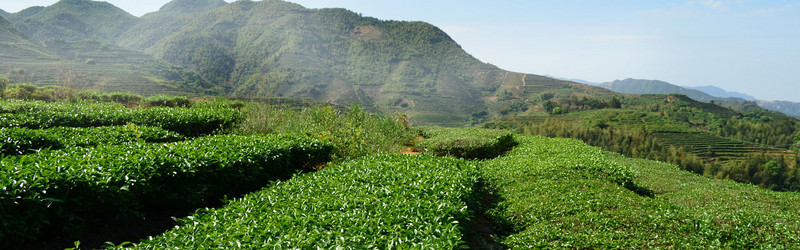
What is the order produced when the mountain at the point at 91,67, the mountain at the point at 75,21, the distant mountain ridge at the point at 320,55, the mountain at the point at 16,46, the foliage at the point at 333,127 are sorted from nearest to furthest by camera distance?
the foliage at the point at 333,127 < the mountain at the point at 91,67 < the mountain at the point at 16,46 < the distant mountain ridge at the point at 320,55 < the mountain at the point at 75,21

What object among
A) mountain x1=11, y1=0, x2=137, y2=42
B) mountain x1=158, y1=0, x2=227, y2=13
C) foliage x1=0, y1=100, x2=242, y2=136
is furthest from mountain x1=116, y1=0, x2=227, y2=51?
foliage x1=0, y1=100, x2=242, y2=136

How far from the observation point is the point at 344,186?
439 cm

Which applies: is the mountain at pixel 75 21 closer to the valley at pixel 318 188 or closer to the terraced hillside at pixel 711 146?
the valley at pixel 318 188

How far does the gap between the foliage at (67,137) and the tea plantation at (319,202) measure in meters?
0.03

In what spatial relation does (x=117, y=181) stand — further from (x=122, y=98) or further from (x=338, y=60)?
(x=338, y=60)

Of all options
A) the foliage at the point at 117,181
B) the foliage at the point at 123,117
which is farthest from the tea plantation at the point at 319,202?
the foliage at the point at 123,117

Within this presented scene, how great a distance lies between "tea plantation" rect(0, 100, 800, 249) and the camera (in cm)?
308

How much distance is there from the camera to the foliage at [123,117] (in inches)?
321

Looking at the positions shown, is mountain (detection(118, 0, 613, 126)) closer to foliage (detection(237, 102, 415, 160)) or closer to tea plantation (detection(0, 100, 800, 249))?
foliage (detection(237, 102, 415, 160))

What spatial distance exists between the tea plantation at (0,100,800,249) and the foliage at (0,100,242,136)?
34 centimetres

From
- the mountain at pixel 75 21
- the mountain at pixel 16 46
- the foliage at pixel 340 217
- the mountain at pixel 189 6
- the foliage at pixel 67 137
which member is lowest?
the foliage at pixel 67 137

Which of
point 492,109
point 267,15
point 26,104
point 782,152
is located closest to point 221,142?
point 26,104

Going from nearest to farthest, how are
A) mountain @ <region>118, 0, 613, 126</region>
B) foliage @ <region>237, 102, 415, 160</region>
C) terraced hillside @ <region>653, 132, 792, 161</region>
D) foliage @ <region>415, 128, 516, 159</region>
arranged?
foliage @ <region>237, 102, 415, 160</region> < foliage @ <region>415, 128, 516, 159</region> < terraced hillside @ <region>653, 132, 792, 161</region> < mountain @ <region>118, 0, 613, 126</region>

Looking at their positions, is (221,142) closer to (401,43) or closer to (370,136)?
(370,136)
